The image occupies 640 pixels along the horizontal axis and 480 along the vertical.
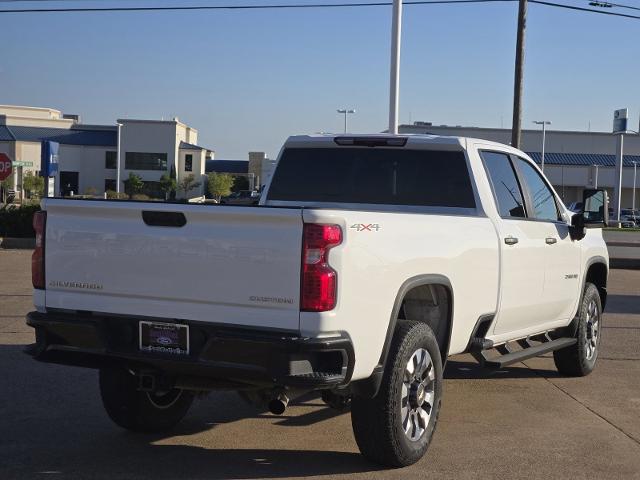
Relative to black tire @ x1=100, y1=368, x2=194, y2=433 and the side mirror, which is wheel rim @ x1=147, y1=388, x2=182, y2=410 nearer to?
black tire @ x1=100, y1=368, x2=194, y2=433

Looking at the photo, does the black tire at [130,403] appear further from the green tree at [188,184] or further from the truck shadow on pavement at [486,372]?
the green tree at [188,184]

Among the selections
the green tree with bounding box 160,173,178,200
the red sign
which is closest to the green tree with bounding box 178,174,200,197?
the green tree with bounding box 160,173,178,200

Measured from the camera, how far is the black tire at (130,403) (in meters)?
6.39

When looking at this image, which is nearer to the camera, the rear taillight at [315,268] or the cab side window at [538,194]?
the rear taillight at [315,268]

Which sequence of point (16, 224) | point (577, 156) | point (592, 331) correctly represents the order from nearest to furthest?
point (592, 331) < point (16, 224) < point (577, 156)

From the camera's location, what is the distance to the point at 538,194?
26.6ft

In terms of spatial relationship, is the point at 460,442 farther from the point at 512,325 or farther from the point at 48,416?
the point at 48,416

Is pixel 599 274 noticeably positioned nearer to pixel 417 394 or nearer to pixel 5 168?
A: pixel 417 394

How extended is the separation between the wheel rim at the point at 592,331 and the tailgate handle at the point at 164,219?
200 inches

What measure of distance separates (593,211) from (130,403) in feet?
15.0

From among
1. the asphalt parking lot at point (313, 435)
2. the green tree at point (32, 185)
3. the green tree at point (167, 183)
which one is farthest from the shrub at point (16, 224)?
the green tree at point (167, 183)

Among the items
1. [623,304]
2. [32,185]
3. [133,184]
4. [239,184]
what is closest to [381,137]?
[623,304]

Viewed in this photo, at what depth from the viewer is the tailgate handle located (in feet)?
17.0

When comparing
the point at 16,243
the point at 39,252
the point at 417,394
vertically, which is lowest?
the point at 16,243
